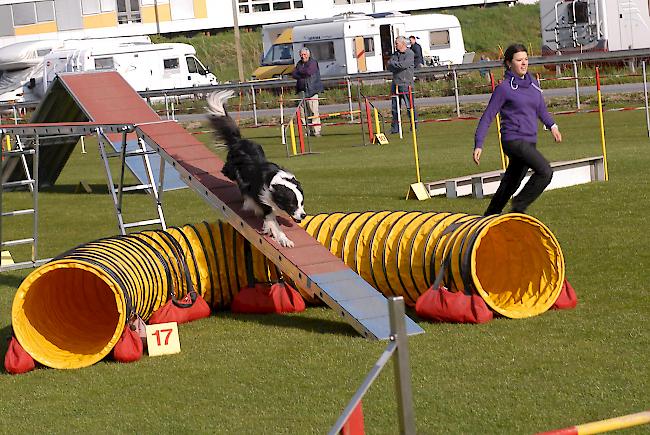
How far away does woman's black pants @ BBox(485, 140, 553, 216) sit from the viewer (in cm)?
993

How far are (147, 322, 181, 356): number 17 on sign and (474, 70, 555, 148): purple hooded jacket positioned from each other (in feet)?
10.7

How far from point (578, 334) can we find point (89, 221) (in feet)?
30.5

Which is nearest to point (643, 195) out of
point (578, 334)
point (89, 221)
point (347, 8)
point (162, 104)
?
point (578, 334)

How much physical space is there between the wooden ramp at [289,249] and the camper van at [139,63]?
29.6 m

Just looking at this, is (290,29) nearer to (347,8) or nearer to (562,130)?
(347,8)

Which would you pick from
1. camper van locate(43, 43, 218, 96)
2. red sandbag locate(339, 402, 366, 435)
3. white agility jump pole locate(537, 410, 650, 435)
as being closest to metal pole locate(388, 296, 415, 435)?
red sandbag locate(339, 402, 366, 435)

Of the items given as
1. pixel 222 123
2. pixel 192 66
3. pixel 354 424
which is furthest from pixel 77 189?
pixel 192 66

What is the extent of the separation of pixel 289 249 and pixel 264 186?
0.60 metres

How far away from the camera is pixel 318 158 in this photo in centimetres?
2102

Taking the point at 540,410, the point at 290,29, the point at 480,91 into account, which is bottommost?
the point at 540,410

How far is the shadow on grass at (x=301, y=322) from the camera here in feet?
28.1

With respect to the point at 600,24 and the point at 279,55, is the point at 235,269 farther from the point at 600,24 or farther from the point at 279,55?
the point at 279,55

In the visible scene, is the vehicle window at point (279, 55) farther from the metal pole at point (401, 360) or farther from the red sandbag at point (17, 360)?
the metal pole at point (401, 360)

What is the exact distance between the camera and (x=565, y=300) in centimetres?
861
